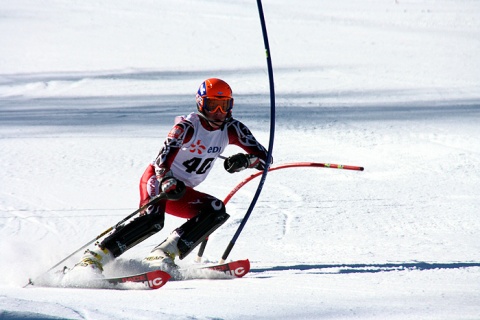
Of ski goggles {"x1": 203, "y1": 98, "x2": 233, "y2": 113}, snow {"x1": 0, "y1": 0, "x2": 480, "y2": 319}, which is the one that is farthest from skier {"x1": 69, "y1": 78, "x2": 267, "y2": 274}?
snow {"x1": 0, "y1": 0, "x2": 480, "y2": 319}

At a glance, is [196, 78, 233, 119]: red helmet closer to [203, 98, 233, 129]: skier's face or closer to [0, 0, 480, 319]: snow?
[203, 98, 233, 129]: skier's face

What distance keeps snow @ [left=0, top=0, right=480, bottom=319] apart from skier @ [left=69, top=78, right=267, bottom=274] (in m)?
0.41

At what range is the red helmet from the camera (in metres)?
5.46

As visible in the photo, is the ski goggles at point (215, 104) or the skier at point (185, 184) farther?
the ski goggles at point (215, 104)

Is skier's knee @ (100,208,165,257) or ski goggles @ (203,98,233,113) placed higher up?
ski goggles @ (203,98,233,113)

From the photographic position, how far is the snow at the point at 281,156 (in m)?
4.58

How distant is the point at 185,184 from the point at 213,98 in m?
0.71

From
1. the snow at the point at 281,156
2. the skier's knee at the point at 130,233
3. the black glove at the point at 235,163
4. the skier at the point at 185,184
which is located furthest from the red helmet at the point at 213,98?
the snow at the point at 281,156

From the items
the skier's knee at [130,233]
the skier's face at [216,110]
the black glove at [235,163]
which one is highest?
the skier's face at [216,110]

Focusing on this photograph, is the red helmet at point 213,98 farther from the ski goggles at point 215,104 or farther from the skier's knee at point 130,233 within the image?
the skier's knee at point 130,233

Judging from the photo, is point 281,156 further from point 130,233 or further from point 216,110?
point 130,233

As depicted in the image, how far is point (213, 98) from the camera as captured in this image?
5453mm

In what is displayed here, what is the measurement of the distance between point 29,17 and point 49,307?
2257 cm

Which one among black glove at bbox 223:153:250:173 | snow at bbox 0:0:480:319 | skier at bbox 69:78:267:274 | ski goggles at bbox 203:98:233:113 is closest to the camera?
snow at bbox 0:0:480:319
